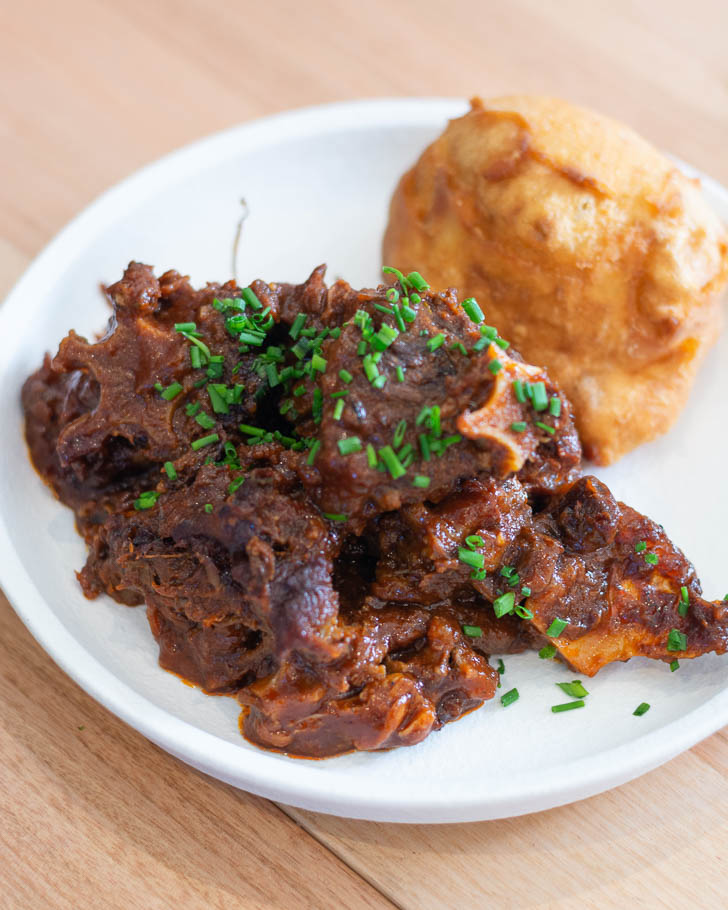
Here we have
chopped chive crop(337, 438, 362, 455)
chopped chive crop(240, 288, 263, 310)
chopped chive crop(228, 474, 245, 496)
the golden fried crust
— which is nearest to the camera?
chopped chive crop(337, 438, 362, 455)

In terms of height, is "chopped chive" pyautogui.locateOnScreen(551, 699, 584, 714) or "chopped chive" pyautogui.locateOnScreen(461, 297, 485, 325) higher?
"chopped chive" pyautogui.locateOnScreen(461, 297, 485, 325)

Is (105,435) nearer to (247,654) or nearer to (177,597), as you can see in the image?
(177,597)

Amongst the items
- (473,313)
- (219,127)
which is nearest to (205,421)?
(473,313)

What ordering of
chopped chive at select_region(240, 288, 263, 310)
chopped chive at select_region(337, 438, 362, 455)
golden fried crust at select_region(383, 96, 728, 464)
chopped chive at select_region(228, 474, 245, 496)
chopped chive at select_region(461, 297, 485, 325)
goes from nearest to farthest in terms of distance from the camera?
1. chopped chive at select_region(337, 438, 362, 455)
2. chopped chive at select_region(228, 474, 245, 496)
3. chopped chive at select_region(461, 297, 485, 325)
4. chopped chive at select_region(240, 288, 263, 310)
5. golden fried crust at select_region(383, 96, 728, 464)

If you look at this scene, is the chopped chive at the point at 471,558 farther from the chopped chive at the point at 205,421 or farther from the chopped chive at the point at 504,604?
the chopped chive at the point at 205,421

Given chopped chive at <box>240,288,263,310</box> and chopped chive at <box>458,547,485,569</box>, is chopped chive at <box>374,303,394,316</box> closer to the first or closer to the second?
chopped chive at <box>240,288,263,310</box>

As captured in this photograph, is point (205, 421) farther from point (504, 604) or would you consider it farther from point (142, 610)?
point (504, 604)

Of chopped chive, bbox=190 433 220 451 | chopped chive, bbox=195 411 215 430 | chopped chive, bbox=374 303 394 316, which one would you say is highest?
chopped chive, bbox=374 303 394 316

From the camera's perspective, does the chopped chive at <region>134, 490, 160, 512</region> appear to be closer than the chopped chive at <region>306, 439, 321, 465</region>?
No

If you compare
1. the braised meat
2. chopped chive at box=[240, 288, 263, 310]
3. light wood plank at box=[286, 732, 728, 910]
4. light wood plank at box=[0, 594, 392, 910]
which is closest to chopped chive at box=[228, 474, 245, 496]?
the braised meat
